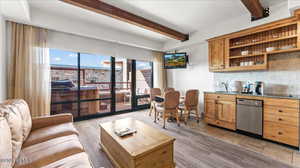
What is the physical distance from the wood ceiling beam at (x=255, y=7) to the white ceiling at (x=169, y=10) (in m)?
0.20

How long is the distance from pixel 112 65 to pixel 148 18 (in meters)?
1.97

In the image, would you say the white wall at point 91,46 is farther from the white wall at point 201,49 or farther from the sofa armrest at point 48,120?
the sofa armrest at point 48,120

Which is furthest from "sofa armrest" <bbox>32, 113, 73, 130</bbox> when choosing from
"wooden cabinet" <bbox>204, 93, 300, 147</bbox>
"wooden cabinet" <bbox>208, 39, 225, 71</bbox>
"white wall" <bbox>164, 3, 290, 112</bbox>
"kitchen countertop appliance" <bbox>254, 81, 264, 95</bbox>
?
"kitchen countertop appliance" <bbox>254, 81, 264, 95</bbox>

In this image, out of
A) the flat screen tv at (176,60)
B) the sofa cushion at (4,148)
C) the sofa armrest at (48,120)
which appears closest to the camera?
the sofa cushion at (4,148)

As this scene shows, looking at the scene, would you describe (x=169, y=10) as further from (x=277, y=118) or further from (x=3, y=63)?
(x=3, y=63)

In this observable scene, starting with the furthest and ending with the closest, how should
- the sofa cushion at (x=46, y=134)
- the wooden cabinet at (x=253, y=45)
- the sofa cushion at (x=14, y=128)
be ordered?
the wooden cabinet at (x=253, y=45), the sofa cushion at (x=46, y=134), the sofa cushion at (x=14, y=128)

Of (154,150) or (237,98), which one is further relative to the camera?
(237,98)

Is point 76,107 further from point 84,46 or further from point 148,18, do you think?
point 148,18

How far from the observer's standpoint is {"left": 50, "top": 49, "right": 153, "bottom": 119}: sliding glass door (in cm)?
348

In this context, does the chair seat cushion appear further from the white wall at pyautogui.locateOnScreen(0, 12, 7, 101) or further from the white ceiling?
the white wall at pyautogui.locateOnScreen(0, 12, 7, 101)

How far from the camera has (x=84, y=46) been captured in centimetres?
359

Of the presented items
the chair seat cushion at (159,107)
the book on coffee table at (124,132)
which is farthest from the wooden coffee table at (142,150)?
the chair seat cushion at (159,107)

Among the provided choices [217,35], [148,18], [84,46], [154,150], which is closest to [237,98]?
[217,35]

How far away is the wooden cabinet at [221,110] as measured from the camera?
2873 millimetres
